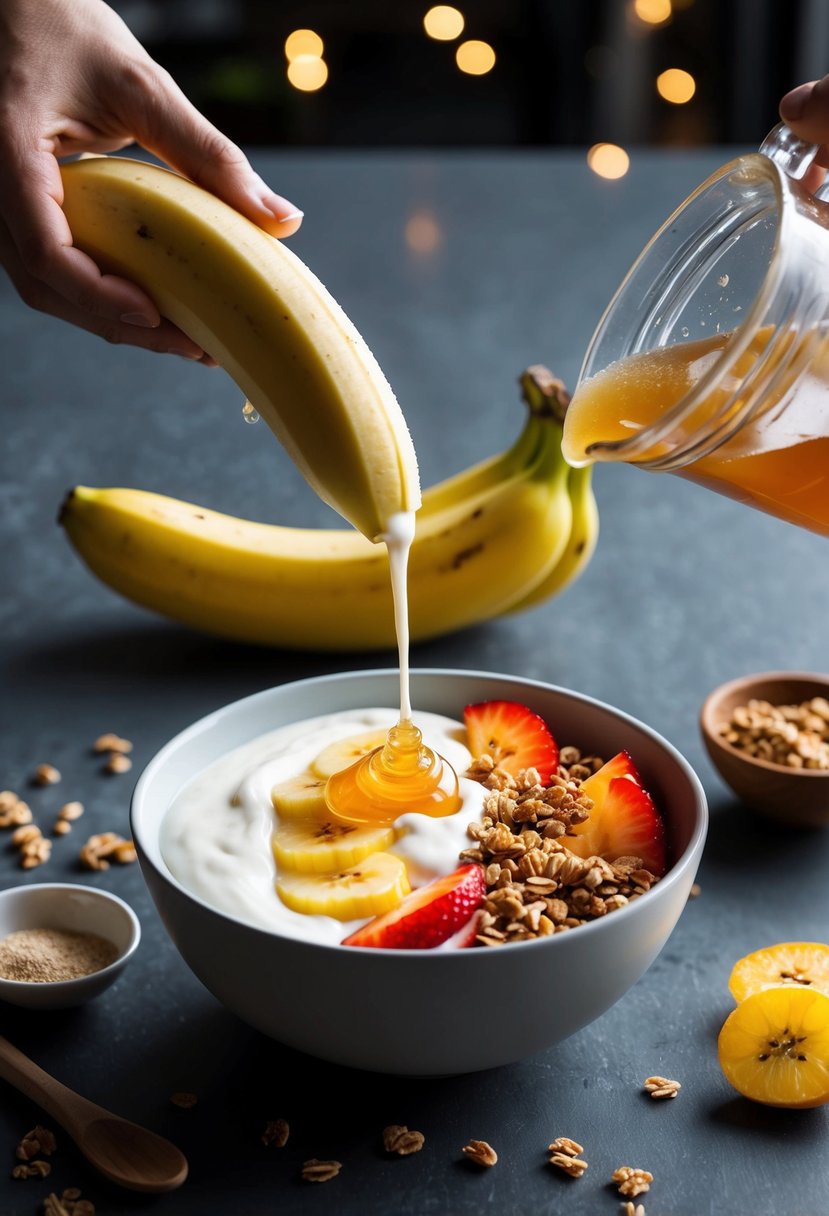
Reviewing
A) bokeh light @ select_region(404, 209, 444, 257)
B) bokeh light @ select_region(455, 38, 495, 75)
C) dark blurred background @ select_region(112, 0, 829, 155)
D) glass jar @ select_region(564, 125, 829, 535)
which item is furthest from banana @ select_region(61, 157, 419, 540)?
bokeh light @ select_region(455, 38, 495, 75)

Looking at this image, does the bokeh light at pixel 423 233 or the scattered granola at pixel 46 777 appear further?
the bokeh light at pixel 423 233

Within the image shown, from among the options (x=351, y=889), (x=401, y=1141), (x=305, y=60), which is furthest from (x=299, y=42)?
(x=401, y=1141)

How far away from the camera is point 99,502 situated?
5.06ft

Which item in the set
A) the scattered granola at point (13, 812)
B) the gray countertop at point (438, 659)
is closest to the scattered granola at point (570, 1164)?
the gray countertop at point (438, 659)

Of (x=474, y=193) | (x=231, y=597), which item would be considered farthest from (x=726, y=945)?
(x=474, y=193)

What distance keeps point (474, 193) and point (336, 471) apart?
218cm

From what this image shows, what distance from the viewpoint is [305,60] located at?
543 centimetres

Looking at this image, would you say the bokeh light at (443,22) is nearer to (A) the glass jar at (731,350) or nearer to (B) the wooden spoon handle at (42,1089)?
(A) the glass jar at (731,350)

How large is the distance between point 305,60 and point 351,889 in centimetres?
513

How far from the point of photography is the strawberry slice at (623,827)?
969 millimetres

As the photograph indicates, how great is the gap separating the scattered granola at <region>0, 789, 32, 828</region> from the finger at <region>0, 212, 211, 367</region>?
431 millimetres

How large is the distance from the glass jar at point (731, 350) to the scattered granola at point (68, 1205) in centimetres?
58

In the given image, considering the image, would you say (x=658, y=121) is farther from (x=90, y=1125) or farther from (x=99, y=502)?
(x=90, y=1125)

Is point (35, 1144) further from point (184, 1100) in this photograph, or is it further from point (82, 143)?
point (82, 143)
